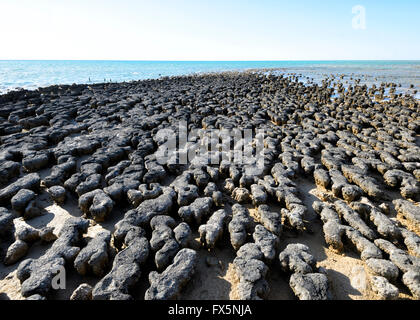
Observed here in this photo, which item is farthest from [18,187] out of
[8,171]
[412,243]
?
[412,243]

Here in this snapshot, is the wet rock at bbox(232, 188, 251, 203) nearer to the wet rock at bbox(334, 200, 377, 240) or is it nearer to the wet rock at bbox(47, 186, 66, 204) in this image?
the wet rock at bbox(334, 200, 377, 240)

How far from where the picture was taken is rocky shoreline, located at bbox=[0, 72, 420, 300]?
4121mm

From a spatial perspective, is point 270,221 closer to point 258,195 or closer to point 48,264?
point 258,195

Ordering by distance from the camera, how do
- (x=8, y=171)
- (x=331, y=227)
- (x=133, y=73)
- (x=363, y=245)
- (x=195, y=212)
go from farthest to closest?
(x=133, y=73) → (x=8, y=171) → (x=195, y=212) → (x=331, y=227) → (x=363, y=245)

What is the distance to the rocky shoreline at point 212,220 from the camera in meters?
4.12

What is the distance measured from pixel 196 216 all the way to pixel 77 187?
3538mm

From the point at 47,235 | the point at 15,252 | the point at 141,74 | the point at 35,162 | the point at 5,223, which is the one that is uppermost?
the point at 141,74

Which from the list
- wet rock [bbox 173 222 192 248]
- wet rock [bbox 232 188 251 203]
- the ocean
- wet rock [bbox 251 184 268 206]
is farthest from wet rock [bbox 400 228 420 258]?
the ocean

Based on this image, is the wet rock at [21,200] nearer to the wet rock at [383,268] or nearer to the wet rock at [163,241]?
the wet rock at [163,241]

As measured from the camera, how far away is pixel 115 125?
1287 cm

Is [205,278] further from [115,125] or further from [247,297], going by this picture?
[115,125]

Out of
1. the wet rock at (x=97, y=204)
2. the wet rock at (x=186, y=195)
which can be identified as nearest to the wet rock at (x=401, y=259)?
the wet rock at (x=186, y=195)

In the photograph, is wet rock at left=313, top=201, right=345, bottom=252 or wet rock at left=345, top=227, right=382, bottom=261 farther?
wet rock at left=313, top=201, right=345, bottom=252

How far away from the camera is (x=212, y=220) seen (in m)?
5.27
